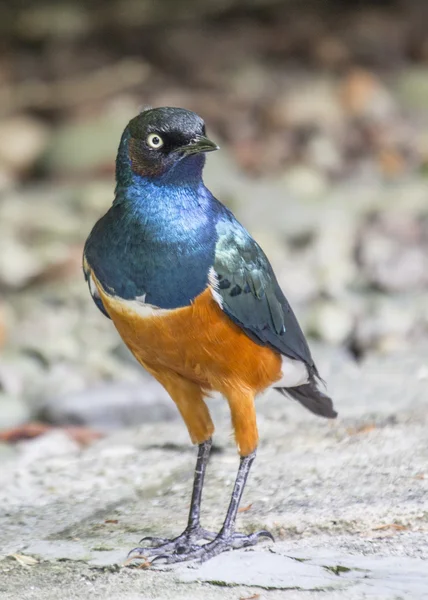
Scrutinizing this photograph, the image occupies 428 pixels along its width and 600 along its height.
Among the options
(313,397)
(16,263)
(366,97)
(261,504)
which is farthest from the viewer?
(366,97)

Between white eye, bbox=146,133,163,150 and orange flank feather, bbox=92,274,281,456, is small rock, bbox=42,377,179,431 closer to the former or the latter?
orange flank feather, bbox=92,274,281,456

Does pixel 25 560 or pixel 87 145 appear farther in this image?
pixel 87 145

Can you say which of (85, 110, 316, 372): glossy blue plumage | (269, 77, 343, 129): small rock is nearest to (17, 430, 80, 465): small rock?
(85, 110, 316, 372): glossy blue plumage

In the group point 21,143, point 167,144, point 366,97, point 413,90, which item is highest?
point 413,90

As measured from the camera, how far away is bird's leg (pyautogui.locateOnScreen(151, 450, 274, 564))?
13.6ft

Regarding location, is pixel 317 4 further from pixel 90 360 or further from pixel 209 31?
pixel 90 360

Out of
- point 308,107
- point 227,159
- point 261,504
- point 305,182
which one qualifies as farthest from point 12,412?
point 308,107

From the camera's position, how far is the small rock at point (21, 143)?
37.3 ft

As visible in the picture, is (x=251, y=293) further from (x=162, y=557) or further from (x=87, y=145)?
(x=87, y=145)

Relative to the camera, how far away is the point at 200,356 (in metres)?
4.18

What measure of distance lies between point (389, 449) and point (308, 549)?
101cm

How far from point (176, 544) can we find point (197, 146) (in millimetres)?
1457

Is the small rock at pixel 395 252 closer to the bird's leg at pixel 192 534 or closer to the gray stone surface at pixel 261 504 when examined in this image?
the gray stone surface at pixel 261 504

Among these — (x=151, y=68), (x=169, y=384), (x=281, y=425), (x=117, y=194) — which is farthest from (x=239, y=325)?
(x=151, y=68)
